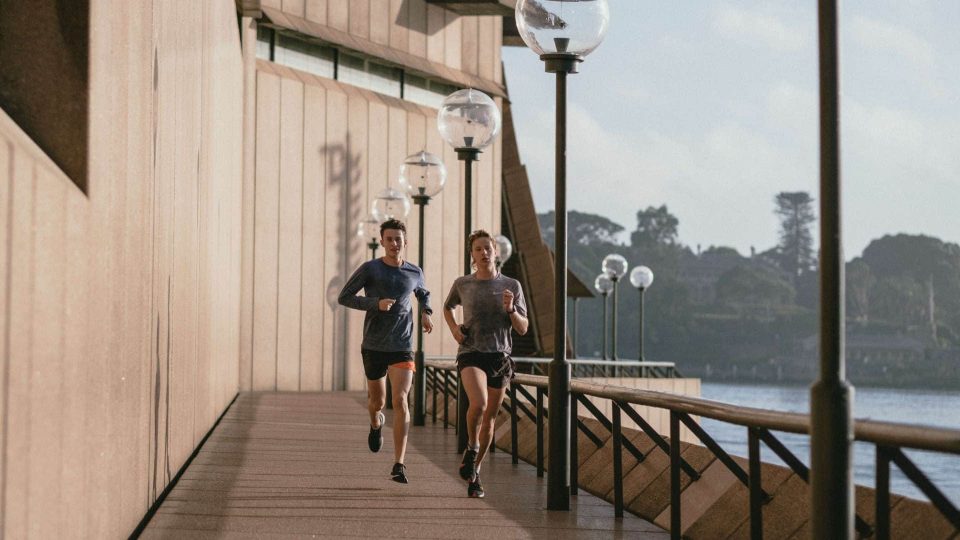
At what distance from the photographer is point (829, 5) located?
4.59 m

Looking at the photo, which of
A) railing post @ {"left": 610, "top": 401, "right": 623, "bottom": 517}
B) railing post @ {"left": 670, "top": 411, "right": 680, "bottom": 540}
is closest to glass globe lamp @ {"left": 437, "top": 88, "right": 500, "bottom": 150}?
railing post @ {"left": 610, "top": 401, "right": 623, "bottom": 517}

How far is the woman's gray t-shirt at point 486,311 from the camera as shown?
9094 mm

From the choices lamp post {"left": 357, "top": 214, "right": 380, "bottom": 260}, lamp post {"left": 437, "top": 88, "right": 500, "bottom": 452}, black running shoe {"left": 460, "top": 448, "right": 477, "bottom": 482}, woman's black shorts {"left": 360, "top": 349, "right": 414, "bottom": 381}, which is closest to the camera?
black running shoe {"left": 460, "top": 448, "right": 477, "bottom": 482}

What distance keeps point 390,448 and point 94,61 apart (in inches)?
320

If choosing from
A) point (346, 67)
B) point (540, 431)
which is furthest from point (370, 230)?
point (540, 431)

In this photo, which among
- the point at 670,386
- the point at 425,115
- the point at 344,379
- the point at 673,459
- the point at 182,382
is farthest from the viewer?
the point at 670,386

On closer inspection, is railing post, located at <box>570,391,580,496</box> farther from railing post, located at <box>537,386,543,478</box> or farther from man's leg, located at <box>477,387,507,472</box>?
railing post, located at <box>537,386,543,478</box>

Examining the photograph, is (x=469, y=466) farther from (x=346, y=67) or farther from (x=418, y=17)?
(x=418, y=17)

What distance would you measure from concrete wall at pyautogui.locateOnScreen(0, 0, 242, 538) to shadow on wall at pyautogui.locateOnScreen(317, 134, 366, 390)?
17.4 m

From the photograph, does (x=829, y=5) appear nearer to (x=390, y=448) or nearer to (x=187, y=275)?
(x=187, y=275)

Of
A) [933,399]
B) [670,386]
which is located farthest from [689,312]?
[670,386]

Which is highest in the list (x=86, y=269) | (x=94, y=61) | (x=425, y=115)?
(x=425, y=115)

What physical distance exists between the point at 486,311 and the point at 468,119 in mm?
3494

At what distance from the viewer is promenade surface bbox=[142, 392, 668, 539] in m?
7.34
